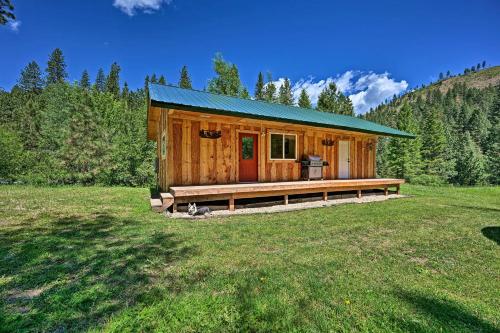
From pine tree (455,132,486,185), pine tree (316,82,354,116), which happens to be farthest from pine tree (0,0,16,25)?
pine tree (455,132,486,185)

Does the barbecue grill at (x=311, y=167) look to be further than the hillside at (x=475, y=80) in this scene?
No

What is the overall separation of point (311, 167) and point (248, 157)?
2.73m

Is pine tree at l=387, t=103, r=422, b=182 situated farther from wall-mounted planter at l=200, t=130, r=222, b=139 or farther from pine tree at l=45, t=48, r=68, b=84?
pine tree at l=45, t=48, r=68, b=84

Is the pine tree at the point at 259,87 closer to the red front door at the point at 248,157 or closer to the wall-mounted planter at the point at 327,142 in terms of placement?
the wall-mounted planter at the point at 327,142

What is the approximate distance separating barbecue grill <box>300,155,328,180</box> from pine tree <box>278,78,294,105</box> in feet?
113

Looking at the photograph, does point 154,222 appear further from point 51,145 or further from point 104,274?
point 51,145

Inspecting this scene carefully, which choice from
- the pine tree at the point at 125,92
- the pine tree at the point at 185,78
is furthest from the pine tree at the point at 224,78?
the pine tree at the point at 125,92

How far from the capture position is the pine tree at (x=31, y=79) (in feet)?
164

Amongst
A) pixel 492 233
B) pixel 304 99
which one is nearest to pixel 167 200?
pixel 492 233

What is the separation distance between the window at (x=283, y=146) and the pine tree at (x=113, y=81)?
5517cm

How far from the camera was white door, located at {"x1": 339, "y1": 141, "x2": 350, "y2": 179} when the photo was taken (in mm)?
10756

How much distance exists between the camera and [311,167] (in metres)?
9.38

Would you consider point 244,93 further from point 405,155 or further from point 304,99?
point 405,155

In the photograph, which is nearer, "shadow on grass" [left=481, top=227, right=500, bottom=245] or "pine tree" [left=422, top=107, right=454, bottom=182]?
"shadow on grass" [left=481, top=227, right=500, bottom=245]
